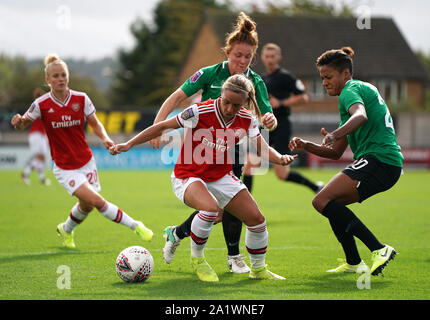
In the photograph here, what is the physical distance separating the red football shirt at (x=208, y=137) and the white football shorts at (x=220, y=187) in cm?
5

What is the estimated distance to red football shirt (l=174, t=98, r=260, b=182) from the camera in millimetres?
5805

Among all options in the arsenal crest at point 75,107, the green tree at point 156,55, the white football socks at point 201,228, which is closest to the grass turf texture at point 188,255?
the white football socks at point 201,228

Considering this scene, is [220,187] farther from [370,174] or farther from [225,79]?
[370,174]

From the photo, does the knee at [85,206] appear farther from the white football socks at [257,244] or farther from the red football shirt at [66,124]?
the white football socks at [257,244]

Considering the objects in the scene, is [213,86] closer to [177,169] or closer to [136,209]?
[177,169]

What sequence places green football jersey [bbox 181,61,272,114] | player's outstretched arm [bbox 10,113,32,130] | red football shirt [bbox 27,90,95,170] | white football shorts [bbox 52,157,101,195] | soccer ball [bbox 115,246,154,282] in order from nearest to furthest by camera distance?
soccer ball [bbox 115,246,154,282], green football jersey [bbox 181,61,272,114], player's outstretched arm [bbox 10,113,32,130], white football shorts [bbox 52,157,101,195], red football shirt [bbox 27,90,95,170]

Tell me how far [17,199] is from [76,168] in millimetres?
7239

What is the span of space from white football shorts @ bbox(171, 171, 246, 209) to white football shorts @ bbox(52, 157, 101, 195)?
7.07ft

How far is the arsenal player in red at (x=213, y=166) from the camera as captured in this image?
575 centimetres

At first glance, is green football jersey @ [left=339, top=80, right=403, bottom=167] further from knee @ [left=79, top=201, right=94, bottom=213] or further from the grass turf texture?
knee @ [left=79, top=201, right=94, bottom=213]

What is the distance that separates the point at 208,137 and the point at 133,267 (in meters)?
1.33

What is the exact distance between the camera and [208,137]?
5.86 metres

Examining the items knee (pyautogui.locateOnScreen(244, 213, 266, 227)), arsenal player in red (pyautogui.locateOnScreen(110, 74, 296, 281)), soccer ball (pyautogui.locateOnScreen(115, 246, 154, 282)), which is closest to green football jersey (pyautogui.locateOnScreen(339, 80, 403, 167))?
arsenal player in red (pyautogui.locateOnScreen(110, 74, 296, 281))
